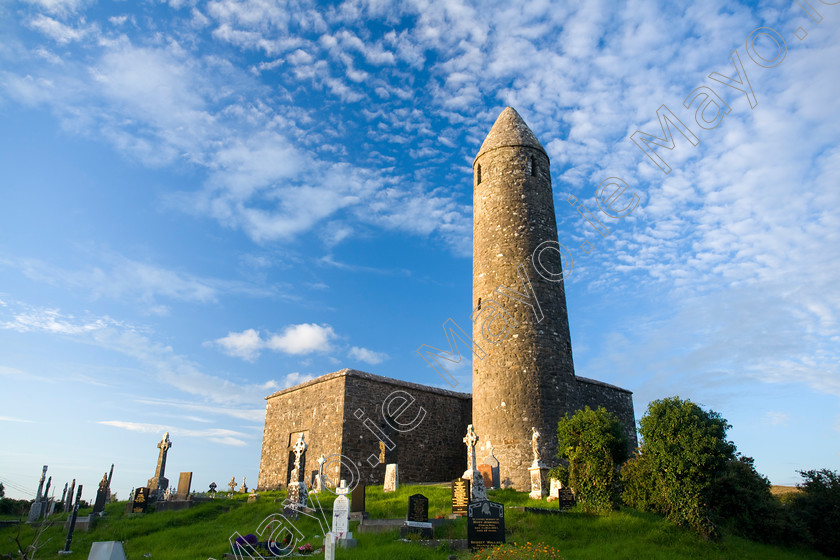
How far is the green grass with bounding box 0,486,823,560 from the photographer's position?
10.6 metres

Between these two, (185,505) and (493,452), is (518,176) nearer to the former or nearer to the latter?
(493,452)

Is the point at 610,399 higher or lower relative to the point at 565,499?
higher

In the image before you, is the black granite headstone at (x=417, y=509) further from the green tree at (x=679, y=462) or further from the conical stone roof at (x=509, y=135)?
the conical stone roof at (x=509, y=135)

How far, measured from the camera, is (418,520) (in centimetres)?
1218

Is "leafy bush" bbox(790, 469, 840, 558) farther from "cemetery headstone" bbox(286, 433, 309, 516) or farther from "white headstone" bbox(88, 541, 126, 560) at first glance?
"white headstone" bbox(88, 541, 126, 560)

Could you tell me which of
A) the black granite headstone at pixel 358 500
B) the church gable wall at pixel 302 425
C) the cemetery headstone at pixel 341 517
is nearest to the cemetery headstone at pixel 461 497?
the black granite headstone at pixel 358 500

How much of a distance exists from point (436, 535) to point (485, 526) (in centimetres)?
153

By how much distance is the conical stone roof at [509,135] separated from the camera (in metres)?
21.6

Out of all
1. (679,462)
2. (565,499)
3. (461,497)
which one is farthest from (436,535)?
(679,462)

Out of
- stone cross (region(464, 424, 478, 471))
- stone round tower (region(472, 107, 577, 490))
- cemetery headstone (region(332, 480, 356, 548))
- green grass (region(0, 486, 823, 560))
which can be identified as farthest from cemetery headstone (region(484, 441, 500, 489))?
cemetery headstone (region(332, 480, 356, 548))

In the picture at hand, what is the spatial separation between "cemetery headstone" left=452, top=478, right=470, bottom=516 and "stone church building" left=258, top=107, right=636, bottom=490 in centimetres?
383

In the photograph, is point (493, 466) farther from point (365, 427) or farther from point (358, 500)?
point (365, 427)

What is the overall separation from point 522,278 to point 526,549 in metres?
10.9

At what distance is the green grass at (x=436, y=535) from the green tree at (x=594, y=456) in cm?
63
